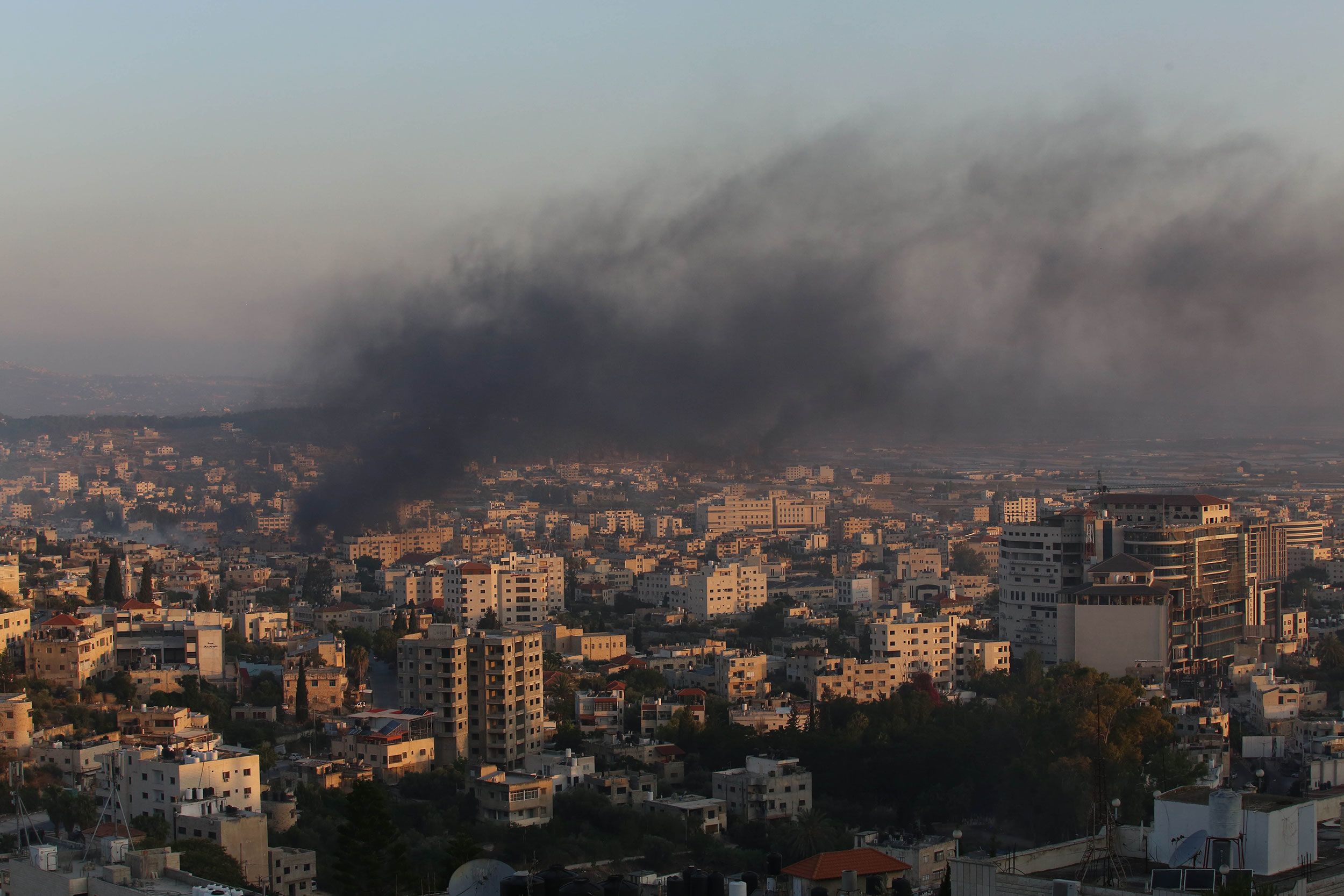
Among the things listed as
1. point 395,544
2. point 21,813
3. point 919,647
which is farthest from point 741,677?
point 395,544

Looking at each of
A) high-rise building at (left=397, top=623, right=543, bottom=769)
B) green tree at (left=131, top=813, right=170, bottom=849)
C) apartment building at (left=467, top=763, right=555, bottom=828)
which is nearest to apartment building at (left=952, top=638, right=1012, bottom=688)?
high-rise building at (left=397, top=623, right=543, bottom=769)

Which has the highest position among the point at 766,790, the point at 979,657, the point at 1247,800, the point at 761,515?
the point at 1247,800

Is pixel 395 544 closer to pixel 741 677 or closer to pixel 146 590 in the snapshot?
pixel 146 590

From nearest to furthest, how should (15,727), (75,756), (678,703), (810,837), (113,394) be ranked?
(810,837) < (75,756) < (15,727) < (678,703) < (113,394)

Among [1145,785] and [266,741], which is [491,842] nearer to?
[266,741]

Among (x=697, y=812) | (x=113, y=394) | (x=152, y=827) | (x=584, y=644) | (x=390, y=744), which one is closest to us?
(x=152, y=827)

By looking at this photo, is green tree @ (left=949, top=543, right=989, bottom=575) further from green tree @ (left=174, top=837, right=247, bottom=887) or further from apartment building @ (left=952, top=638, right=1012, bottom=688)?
green tree @ (left=174, top=837, right=247, bottom=887)

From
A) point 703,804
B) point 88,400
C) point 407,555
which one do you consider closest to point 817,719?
point 703,804
